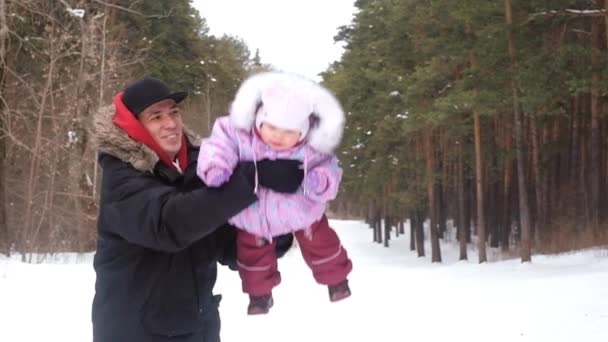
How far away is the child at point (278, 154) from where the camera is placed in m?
2.55

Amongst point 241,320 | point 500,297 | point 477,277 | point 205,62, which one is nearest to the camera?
point 241,320

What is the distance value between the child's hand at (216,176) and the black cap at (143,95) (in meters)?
0.50

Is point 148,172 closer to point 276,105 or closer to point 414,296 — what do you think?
point 276,105

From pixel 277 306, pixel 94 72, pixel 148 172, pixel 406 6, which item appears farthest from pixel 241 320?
pixel 406 6

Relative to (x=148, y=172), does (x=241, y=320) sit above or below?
below

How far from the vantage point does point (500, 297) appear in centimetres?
1214

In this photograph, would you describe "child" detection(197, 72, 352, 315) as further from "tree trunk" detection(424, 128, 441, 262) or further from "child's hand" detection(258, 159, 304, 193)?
"tree trunk" detection(424, 128, 441, 262)

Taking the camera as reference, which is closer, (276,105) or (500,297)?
(276,105)

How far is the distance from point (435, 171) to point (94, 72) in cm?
1607

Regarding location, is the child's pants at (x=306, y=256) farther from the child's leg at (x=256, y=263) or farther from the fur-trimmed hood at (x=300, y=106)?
the fur-trimmed hood at (x=300, y=106)

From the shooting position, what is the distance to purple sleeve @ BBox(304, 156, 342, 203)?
2.57m

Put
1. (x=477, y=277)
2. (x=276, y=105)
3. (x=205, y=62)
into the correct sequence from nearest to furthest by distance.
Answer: (x=276, y=105), (x=477, y=277), (x=205, y=62)

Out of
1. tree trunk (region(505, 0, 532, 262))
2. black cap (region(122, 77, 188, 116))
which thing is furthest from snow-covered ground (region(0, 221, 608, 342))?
black cap (region(122, 77, 188, 116))

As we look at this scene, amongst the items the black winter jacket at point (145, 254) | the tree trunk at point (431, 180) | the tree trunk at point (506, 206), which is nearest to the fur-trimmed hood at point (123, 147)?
the black winter jacket at point (145, 254)
